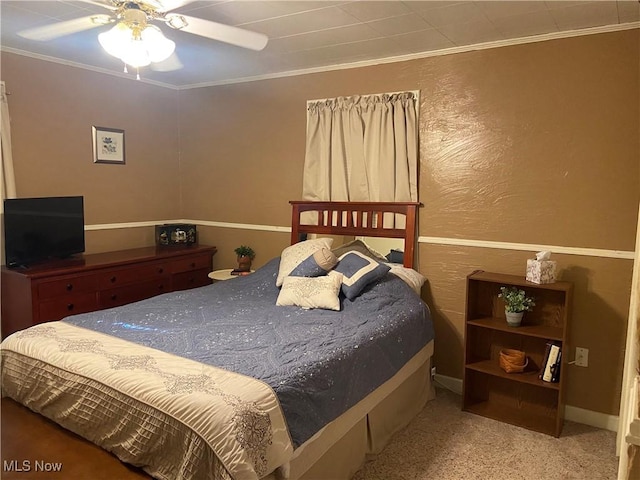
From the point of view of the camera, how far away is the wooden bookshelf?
112 inches

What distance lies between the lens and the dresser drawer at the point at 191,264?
4.16m

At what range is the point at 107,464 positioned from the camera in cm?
182

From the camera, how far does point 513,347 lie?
3.16 m

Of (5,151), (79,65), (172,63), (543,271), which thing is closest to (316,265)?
(543,271)

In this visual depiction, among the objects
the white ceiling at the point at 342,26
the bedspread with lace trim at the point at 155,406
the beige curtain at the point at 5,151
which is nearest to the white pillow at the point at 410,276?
the white ceiling at the point at 342,26

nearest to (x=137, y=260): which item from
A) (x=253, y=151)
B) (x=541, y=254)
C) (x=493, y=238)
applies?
(x=253, y=151)

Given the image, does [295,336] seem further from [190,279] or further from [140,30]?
[190,279]

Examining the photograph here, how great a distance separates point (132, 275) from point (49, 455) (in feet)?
6.69

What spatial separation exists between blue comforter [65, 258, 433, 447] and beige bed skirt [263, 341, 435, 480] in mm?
91

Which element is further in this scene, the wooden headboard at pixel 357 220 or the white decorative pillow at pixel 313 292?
the wooden headboard at pixel 357 220

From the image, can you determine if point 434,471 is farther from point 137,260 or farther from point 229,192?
point 229,192

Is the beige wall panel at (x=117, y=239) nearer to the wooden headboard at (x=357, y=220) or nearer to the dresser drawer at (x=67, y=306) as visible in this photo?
the dresser drawer at (x=67, y=306)

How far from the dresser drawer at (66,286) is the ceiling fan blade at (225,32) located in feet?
6.61

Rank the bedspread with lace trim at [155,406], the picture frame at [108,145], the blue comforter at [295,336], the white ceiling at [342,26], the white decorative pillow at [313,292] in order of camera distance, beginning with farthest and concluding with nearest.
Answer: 1. the picture frame at [108,145]
2. the white decorative pillow at [313,292]
3. the white ceiling at [342,26]
4. the blue comforter at [295,336]
5. the bedspread with lace trim at [155,406]
